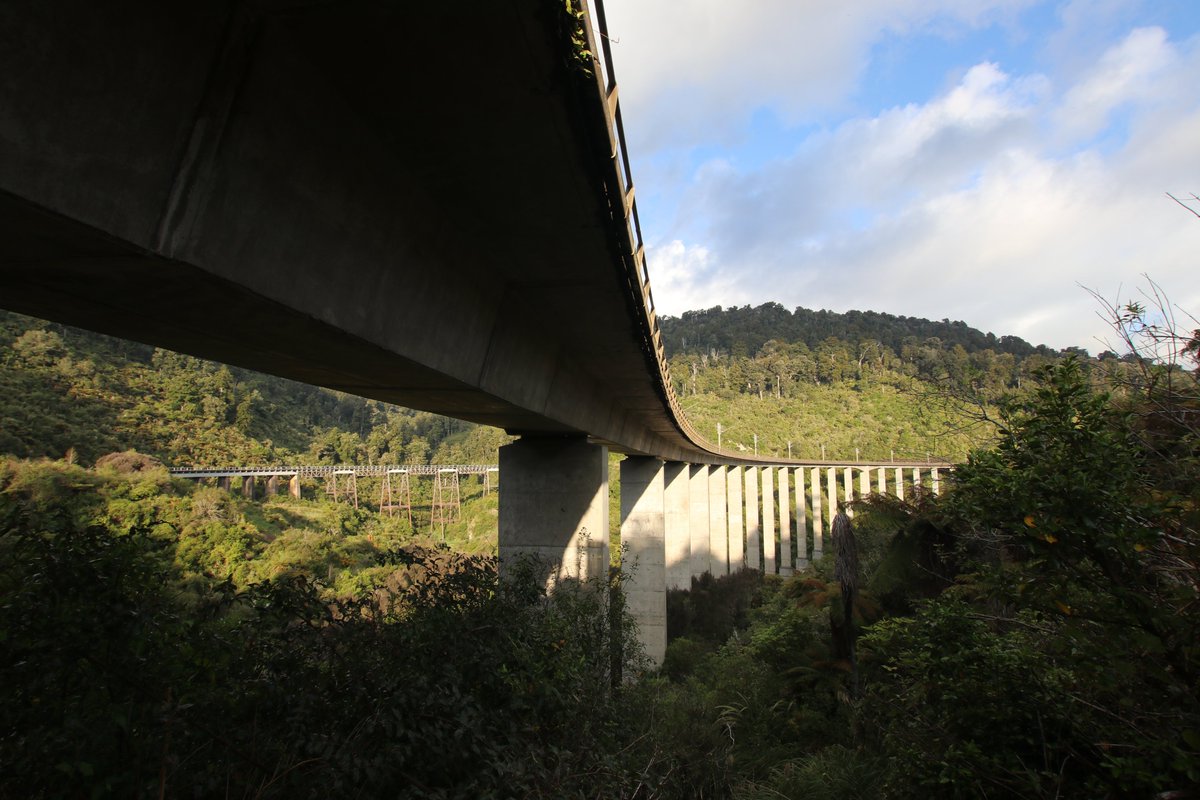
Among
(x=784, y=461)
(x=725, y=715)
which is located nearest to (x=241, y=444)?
(x=784, y=461)

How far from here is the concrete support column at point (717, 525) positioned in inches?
1355

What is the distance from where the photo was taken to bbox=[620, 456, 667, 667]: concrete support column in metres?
19.9

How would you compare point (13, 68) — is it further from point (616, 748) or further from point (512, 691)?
point (616, 748)

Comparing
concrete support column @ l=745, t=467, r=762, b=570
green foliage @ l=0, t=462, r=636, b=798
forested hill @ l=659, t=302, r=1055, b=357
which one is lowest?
concrete support column @ l=745, t=467, r=762, b=570

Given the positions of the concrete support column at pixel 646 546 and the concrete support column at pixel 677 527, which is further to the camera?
the concrete support column at pixel 677 527

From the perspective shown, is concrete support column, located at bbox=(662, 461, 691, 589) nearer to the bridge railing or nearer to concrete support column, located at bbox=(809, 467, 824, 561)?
concrete support column, located at bbox=(809, 467, 824, 561)

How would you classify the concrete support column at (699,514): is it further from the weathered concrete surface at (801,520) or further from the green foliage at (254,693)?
the green foliage at (254,693)

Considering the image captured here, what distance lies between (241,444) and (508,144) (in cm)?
5865

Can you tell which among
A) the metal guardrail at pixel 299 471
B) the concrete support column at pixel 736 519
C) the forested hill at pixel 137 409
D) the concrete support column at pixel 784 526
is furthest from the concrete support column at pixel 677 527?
the forested hill at pixel 137 409

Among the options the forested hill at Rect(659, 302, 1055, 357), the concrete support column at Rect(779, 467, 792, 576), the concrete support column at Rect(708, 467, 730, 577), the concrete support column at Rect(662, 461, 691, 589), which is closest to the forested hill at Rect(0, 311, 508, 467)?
the concrete support column at Rect(662, 461, 691, 589)

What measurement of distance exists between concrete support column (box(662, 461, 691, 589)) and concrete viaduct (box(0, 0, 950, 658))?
78.4ft

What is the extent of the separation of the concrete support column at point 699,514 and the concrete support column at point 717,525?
2.26 feet

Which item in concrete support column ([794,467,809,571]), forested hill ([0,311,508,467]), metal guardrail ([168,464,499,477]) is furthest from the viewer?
concrete support column ([794,467,809,571])

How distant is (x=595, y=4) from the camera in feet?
10.3
